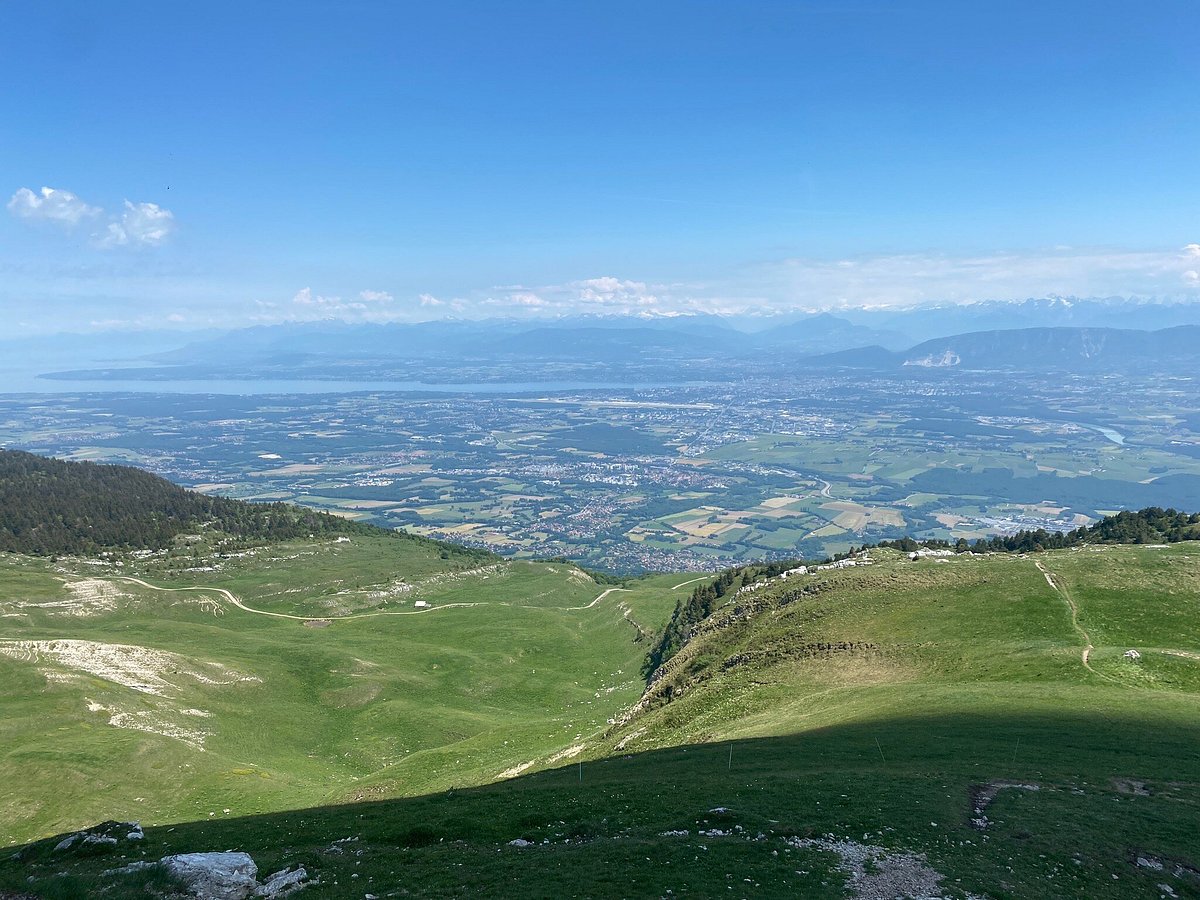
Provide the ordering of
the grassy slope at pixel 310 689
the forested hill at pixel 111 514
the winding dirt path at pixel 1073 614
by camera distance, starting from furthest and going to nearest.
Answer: the forested hill at pixel 111 514, the grassy slope at pixel 310 689, the winding dirt path at pixel 1073 614

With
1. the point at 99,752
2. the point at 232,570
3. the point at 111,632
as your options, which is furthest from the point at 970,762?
the point at 232,570

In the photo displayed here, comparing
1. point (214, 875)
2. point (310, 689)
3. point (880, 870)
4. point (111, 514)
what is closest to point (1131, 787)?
point (880, 870)

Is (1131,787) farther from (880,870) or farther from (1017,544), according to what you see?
(1017,544)

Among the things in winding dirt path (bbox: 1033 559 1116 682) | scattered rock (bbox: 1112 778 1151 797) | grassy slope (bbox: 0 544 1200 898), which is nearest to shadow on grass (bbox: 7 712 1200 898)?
grassy slope (bbox: 0 544 1200 898)

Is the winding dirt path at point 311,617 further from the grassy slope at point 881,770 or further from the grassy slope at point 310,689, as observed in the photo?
the grassy slope at point 881,770

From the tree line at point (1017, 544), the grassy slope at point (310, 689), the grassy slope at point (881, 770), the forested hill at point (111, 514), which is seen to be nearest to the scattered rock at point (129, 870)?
the grassy slope at point (881, 770)
